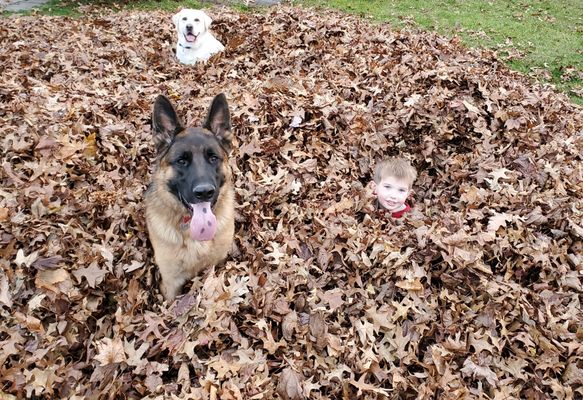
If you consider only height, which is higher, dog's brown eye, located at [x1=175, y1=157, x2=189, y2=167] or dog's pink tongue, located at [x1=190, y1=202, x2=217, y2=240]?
dog's brown eye, located at [x1=175, y1=157, x2=189, y2=167]

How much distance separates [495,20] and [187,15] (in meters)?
12.8

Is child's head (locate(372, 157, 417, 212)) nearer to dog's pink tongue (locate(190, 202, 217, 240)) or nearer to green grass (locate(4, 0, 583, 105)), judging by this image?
dog's pink tongue (locate(190, 202, 217, 240))

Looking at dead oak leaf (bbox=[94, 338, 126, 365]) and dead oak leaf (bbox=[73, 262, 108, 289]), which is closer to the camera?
dead oak leaf (bbox=[94, 338, 126, 365])

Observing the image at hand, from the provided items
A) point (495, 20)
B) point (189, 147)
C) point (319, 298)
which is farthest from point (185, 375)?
point (495, 20)

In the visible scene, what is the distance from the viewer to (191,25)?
9.21 meters

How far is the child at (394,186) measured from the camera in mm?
5371

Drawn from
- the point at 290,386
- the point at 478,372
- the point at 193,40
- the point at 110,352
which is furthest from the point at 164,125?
the point at 193,40

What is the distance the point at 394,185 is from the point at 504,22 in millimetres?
14705

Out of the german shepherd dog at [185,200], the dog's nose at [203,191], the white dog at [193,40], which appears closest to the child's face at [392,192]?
the german shepherd dog at [185,200]

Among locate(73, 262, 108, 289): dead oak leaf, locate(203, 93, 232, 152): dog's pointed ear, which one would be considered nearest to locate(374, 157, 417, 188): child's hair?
locate(203, 93, 232, 152): dog's pointed ear

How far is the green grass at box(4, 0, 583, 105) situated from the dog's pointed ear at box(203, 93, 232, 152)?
9419mm

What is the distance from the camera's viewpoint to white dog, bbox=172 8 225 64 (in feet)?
30.1

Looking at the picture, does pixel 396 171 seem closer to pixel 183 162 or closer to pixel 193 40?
pixel 183 162

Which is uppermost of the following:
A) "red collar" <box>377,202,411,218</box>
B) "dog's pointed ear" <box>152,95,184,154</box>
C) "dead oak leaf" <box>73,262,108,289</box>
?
"dog's pointed ear" <box>152,95,184,154</box>
